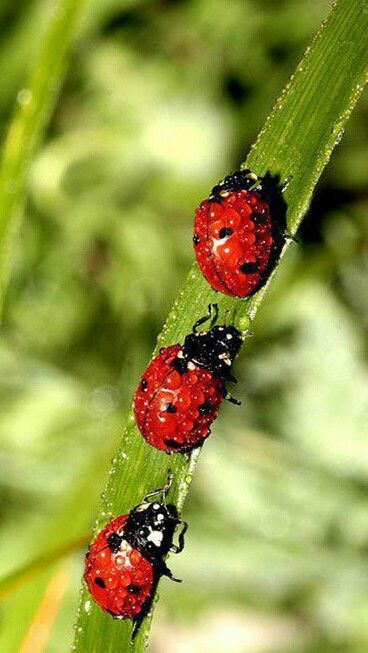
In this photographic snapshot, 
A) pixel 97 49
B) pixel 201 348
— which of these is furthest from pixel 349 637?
pixel 97 49

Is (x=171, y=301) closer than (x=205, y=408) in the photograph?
No

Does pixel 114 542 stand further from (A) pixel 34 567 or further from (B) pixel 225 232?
(B) pixel 225 232

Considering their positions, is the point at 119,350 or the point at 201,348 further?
the point at 119,350

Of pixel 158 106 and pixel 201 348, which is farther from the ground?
pixel 158 106

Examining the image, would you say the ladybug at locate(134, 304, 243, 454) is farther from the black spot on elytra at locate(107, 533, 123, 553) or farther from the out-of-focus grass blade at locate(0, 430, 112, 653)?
the out-of-focus grass blade at locate(0, 430, 112, 653)

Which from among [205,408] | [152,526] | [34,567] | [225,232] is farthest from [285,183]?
[34,567]

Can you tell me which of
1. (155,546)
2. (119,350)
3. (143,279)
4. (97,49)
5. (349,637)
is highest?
(97,49)

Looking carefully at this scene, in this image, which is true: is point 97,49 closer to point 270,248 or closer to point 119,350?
point 119,350
